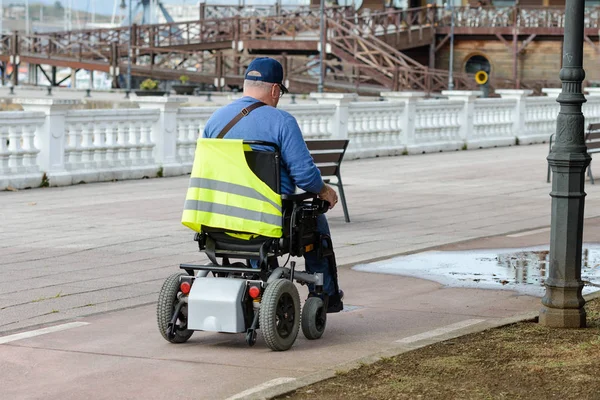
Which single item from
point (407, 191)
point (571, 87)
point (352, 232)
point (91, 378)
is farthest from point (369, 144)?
point (91, 378)

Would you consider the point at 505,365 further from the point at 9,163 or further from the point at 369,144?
the point at 369,144

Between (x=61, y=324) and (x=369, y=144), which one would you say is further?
(x=369, y=144)

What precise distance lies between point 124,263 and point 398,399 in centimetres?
473

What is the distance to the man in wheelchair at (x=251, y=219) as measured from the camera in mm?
6816

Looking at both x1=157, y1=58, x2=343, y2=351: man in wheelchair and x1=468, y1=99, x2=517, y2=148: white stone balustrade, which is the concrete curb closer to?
x1=157, y1=58, x2=343, y2=351: man in wheelchair

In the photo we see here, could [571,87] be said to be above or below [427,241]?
above

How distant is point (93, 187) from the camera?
16.8 m

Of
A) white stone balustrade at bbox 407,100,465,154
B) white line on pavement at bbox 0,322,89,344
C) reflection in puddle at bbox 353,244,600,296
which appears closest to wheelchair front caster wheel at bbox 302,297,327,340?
white line on pavement at bbox 0,322,89,344

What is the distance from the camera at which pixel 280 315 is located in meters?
6.83

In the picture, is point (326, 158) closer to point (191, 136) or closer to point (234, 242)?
point (234, 242)

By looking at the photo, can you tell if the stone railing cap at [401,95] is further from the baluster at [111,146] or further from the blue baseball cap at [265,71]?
the blue baseball cap at [265,71]

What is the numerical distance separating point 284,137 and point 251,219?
495 mm

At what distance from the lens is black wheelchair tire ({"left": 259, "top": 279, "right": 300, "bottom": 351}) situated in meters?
6.69

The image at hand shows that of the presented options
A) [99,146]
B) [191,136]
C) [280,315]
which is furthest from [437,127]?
[280,315]
